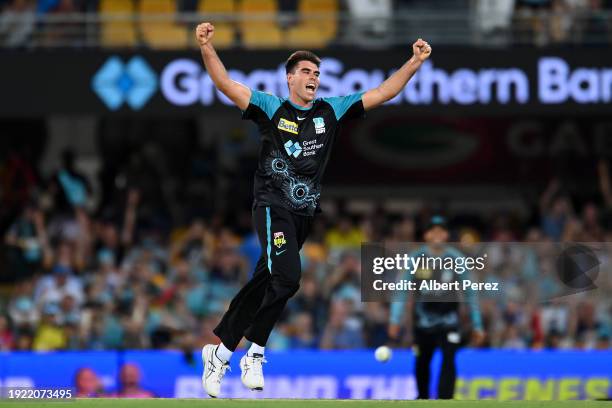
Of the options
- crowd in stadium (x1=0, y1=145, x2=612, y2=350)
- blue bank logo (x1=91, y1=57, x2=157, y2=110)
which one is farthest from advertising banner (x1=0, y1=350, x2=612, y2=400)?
blue bank logo (x1=91, y1=57, x2=157, y2=110)

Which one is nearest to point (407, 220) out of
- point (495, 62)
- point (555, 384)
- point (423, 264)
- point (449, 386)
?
point (495, 62)

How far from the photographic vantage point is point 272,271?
380 inches

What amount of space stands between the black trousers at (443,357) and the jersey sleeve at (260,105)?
402 cm

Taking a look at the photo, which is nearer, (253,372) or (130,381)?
(253,372)

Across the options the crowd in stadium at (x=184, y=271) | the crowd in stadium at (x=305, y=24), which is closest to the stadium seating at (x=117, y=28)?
the crowd in stadium at (x=305, y=24)

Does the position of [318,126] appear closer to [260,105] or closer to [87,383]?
[260,105]

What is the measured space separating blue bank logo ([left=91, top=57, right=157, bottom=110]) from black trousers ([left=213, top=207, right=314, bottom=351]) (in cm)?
881

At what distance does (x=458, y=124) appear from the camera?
22406 millimetres

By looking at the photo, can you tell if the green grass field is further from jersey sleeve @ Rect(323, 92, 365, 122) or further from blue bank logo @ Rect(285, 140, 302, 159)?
jersey sleeve @ Rect(323, 92, 365, 122)

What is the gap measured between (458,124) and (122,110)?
6.30 metres

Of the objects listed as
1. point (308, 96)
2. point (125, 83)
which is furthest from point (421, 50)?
point (125, 83)

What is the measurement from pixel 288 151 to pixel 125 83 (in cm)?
918

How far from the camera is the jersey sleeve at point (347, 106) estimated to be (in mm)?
9953

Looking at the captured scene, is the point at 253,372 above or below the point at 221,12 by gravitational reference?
below
